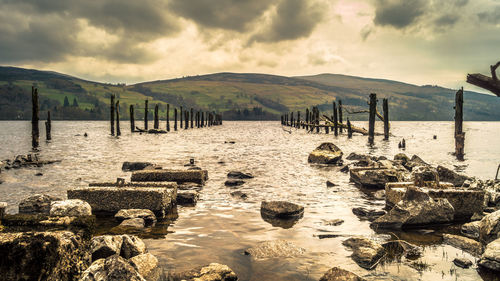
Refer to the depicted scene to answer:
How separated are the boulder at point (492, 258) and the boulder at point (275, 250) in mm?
2704

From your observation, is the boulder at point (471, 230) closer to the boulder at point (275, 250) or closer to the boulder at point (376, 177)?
the boulder at point (275, 250)

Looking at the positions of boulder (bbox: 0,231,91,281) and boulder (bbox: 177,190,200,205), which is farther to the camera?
boulder (bbox: 177,190,200,205)

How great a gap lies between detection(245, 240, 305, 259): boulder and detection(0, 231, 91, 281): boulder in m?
2.88

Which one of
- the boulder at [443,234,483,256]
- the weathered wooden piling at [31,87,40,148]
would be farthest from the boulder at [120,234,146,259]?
the weathered wooden piling at [31,87,40,148]

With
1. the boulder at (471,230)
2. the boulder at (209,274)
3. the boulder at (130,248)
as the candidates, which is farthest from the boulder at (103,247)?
the boulder at (471,230)

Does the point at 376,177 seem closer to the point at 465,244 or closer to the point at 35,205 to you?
the point at 465,244

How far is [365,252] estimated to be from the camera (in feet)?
17.1

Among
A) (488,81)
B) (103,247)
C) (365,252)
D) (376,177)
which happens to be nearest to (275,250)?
(365,252)

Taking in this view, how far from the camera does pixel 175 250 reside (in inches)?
223

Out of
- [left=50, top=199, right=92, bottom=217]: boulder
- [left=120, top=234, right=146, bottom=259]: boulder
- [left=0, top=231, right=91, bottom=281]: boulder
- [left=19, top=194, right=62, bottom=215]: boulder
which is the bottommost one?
[left=19, top=194, right=62, bottom=215]: boulder

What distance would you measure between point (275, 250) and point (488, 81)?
5.37 meters

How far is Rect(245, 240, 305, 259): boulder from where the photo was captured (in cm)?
539

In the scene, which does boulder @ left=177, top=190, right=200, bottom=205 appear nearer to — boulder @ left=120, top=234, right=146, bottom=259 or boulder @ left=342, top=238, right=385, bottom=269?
boulder @ left=120, top=234, right=146, bottom=259

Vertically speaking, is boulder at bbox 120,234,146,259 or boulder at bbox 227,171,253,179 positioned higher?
boulder at bbox 120,234,146,259
